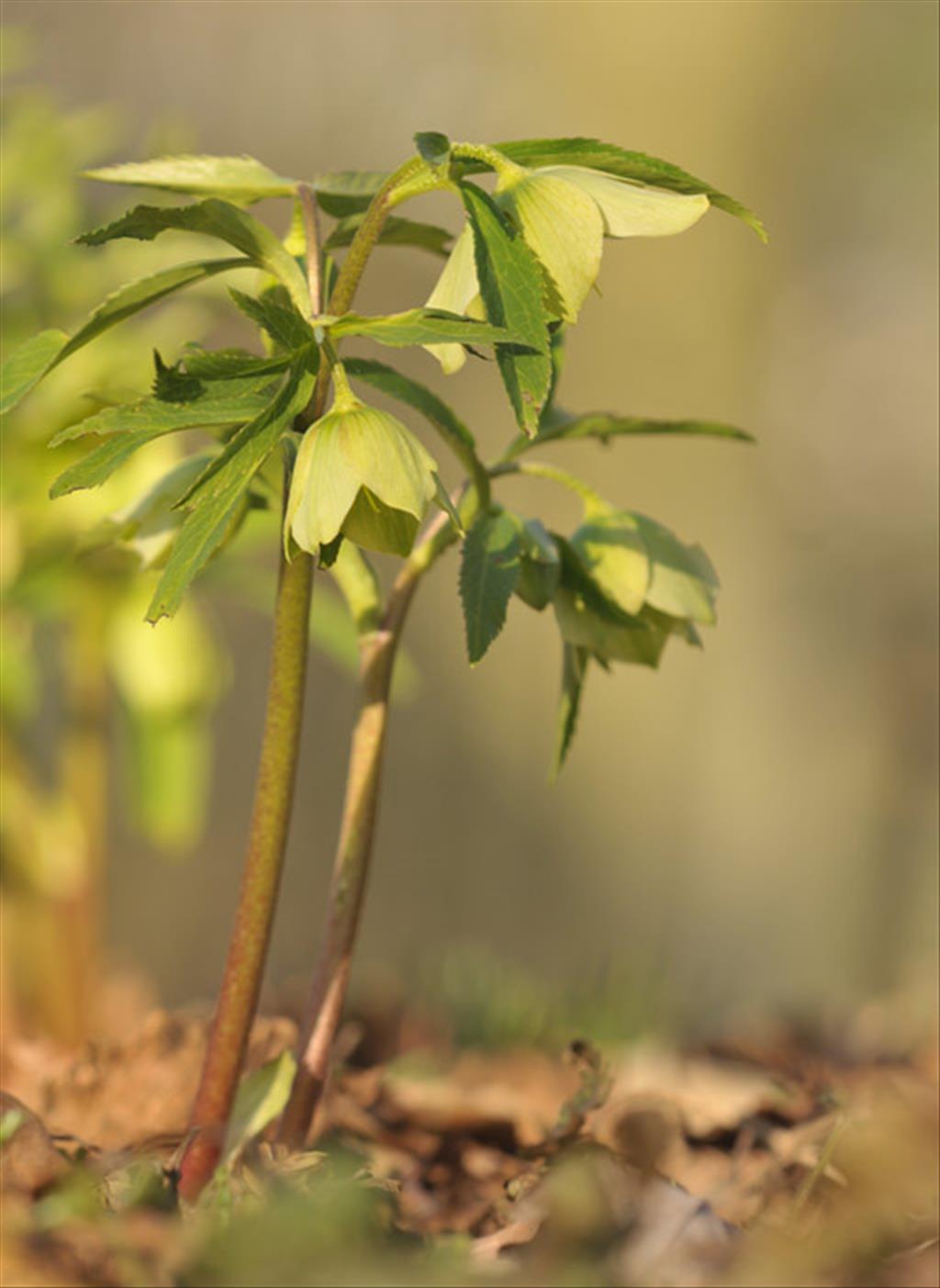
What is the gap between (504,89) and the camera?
1408 mm

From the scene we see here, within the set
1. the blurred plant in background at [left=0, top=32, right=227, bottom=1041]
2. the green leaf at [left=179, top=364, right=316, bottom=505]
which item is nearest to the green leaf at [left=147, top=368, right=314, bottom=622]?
the green leaf at [left=179, top=364, right=316, bottom=505]

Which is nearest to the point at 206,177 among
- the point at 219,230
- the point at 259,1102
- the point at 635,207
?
the point at 219,230

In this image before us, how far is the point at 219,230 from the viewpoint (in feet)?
1.34

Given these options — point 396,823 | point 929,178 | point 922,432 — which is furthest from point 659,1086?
point 929,178

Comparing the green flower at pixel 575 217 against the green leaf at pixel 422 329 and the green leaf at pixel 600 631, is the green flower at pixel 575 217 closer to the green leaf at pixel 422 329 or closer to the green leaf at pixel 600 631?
the green leaf at pixel 422 329

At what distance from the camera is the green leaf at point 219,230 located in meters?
0.38

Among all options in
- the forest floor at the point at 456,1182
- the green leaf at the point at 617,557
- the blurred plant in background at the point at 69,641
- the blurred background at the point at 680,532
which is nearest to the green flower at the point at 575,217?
the green leaf at the point at 617,557

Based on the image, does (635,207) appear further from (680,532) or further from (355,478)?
(680,532)

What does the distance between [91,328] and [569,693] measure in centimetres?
20

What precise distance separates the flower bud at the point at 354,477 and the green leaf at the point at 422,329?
0.06ft

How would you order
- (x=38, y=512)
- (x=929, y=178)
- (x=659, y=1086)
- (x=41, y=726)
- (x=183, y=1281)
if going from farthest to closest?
(x=41, y=726) < (x=929, y=178) < (x=38, y=512) < (x=659, y=1086) < (x=183, y=1281)

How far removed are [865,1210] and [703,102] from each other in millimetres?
1271

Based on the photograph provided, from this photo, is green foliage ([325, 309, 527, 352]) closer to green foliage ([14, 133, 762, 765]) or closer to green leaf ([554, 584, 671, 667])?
green foliage ([14, 133, 762, 765])

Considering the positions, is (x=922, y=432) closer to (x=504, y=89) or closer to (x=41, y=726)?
(x=504, y=89)
